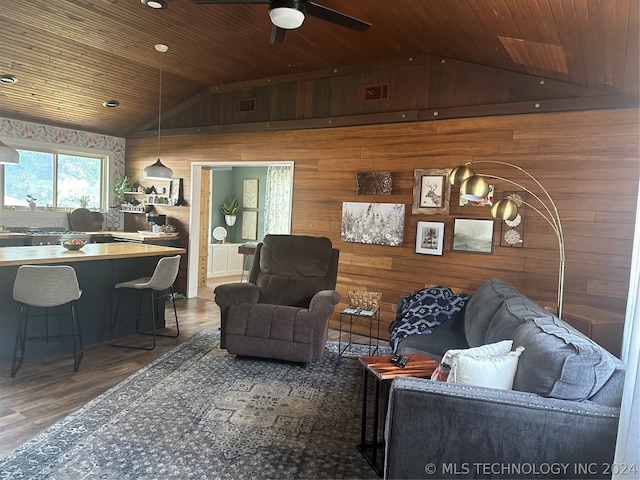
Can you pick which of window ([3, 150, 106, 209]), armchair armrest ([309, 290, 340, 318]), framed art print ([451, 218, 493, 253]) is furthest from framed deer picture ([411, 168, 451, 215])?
window ([3, 150, 106, 209])

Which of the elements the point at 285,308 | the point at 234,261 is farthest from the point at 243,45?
the point at 234,261

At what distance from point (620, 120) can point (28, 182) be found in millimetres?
7242

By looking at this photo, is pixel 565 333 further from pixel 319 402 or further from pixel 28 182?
pixel 28 182

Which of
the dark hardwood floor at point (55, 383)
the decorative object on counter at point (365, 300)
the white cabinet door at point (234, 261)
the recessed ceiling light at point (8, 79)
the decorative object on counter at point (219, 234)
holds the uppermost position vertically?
the recessed ceiling light at point (8, 79)

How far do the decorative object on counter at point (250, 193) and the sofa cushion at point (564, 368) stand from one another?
7190mm

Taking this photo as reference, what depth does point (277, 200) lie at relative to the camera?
8.06 m

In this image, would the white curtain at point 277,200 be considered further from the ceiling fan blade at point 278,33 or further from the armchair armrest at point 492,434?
the armchair armrest at point 492,434

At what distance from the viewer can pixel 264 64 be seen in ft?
16.6

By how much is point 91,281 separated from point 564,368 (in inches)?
154

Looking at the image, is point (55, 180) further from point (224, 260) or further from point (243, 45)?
point (243, 45)

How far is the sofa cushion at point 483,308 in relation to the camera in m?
2.96

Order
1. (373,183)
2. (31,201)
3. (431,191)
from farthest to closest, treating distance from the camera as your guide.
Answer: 1. (31,201)
2. (373,183)
3. (431,191)

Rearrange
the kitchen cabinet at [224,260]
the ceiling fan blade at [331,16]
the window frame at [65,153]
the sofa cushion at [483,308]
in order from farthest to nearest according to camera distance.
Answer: the kitchen cabinet at [224,260]
the window frame at [65,153]
the sofa cushion at [483,308]
the ceiling fan blade at [331,16]

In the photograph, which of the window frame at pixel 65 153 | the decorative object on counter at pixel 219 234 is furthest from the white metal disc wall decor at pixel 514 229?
the window frame at pixel 65 153
